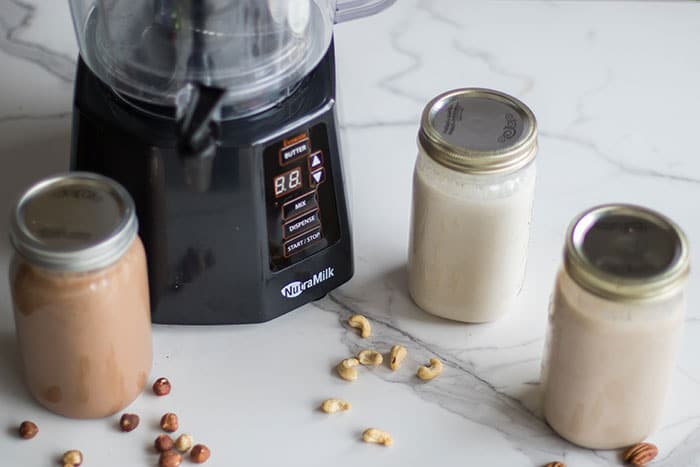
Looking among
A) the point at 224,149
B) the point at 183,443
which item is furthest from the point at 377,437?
the point at 224,149

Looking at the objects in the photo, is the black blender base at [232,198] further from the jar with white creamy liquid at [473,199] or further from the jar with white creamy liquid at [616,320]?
the jar with white creamy liquid at [616,320]

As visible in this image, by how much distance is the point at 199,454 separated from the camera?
963 mm

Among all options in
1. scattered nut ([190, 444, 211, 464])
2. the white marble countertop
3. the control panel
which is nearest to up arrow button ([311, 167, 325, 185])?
the control panel

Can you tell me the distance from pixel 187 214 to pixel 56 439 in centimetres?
20

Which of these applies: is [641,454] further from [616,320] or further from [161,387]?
[161,387]

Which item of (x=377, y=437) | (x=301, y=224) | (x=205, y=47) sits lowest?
(x=377, y=437)

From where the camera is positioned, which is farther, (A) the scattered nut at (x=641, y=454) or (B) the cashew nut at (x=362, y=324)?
(B) the cashew nut at (x=362, y=324)

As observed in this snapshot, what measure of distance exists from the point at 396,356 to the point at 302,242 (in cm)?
12

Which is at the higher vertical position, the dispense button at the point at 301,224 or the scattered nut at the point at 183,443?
the dispense button at the point at 301,224

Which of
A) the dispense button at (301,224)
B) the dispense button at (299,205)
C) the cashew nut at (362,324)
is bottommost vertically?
the cashew nut at (362,324)

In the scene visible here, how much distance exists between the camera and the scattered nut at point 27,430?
974 mm

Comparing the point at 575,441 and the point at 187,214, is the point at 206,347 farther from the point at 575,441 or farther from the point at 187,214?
the point at 575,441

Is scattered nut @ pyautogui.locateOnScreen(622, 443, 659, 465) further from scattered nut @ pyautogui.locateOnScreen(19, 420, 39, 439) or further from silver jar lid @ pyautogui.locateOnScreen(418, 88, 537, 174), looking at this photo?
scattered nut @ pyautogui.locateOnScreen(19, 420, 39, 439)

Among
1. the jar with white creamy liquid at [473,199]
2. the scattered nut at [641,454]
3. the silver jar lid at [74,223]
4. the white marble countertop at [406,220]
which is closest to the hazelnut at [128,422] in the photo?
the white marble countertop at [406,220]
